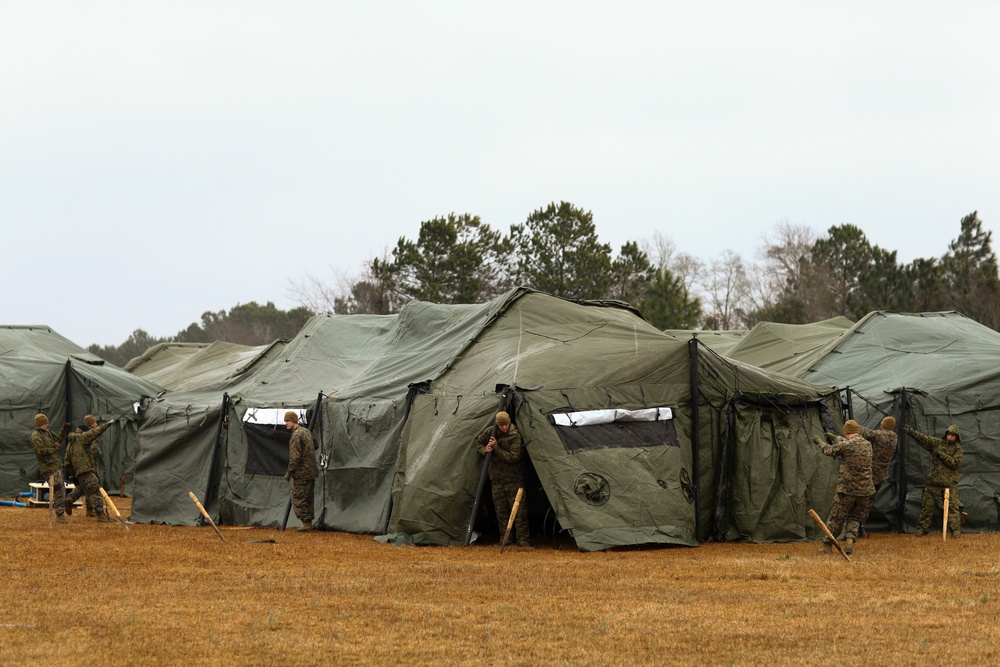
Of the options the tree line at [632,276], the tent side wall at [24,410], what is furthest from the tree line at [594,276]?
the tent side wall at [24,410]

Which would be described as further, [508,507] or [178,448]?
[178,448]

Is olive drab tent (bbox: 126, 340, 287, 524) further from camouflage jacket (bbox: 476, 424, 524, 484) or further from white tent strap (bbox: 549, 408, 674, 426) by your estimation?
white tent strap (bbox: 549, 408, 674, 426)

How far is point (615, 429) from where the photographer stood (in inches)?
585

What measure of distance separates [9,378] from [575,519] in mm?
15968

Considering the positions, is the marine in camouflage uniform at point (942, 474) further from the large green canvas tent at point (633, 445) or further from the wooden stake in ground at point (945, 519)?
the large green canvas tent at point (633, 445)

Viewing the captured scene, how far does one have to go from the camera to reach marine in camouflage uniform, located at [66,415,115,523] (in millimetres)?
18812

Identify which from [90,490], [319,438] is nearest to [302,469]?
[319,438]

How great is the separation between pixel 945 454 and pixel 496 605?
8.96 metres

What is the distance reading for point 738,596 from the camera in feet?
35.0

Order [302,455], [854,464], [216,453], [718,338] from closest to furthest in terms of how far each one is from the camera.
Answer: [854,464] → [302,455] → [216,453] → [718,338]

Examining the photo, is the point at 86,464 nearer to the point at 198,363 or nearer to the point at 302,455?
the point at 302,455

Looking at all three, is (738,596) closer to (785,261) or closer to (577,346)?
(577,346)

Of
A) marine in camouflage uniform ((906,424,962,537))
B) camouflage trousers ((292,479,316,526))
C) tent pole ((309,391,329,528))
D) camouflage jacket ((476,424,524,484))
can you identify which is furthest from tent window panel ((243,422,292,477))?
marine in camouflage uniform ((906,424,962,537))

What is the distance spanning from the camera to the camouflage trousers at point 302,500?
17188 mm
